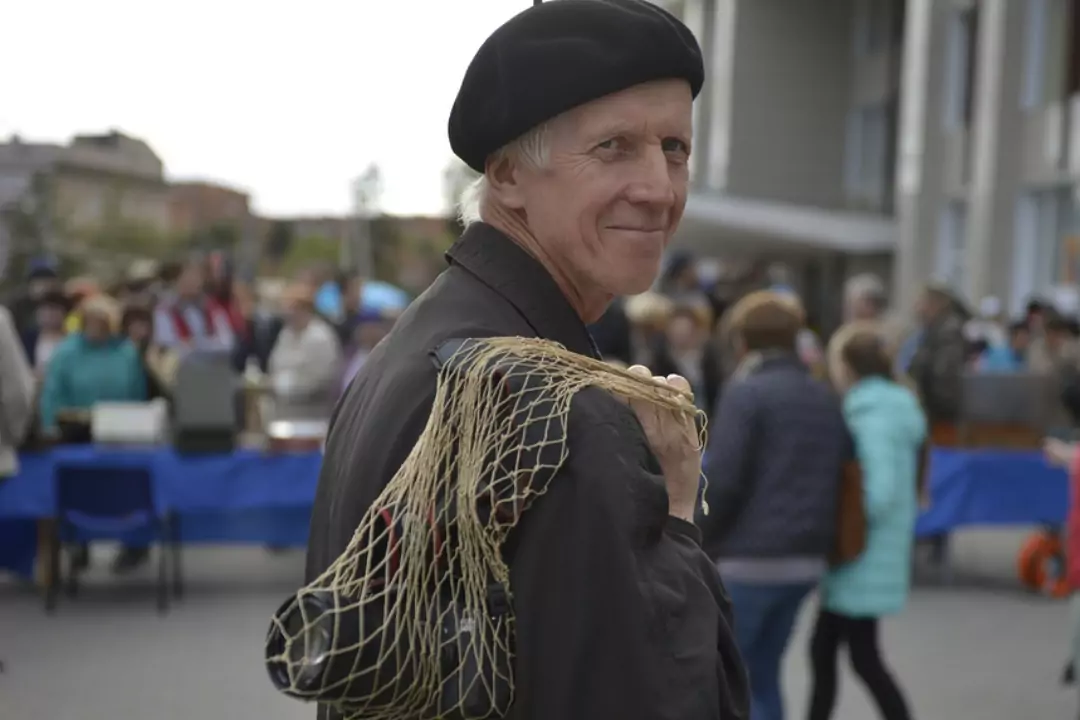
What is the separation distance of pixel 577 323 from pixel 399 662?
1.77 feet

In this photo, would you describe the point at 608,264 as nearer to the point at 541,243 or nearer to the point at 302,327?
the point at 541,243

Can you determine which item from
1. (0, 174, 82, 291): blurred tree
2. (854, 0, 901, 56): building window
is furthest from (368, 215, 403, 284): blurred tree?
(0, 174, 82, 291): blurred tree

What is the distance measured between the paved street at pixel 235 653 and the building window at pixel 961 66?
16978 mm

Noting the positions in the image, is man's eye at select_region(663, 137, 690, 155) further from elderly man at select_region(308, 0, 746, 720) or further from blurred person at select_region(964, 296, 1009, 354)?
blurred person at select_region(964, 296, 1009, 354)

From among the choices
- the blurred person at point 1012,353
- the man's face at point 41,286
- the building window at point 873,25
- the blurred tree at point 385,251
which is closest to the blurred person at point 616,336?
the man's face at point 41,286

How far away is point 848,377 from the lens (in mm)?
6215

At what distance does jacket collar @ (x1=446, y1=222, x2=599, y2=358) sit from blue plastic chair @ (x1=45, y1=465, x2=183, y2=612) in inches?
305

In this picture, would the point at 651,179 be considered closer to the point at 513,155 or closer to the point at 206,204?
the point at 513,155

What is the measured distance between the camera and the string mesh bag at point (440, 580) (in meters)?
1.45

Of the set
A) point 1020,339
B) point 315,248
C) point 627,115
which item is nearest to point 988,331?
point 1020,339

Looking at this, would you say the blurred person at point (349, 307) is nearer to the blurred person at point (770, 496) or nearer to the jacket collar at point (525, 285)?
the blurred person at point (770, 496)

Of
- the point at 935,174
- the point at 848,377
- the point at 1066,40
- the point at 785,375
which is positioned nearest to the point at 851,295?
the point at 848,377

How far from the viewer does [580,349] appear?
182 centimetres

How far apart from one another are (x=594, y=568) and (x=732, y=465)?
370 cm
